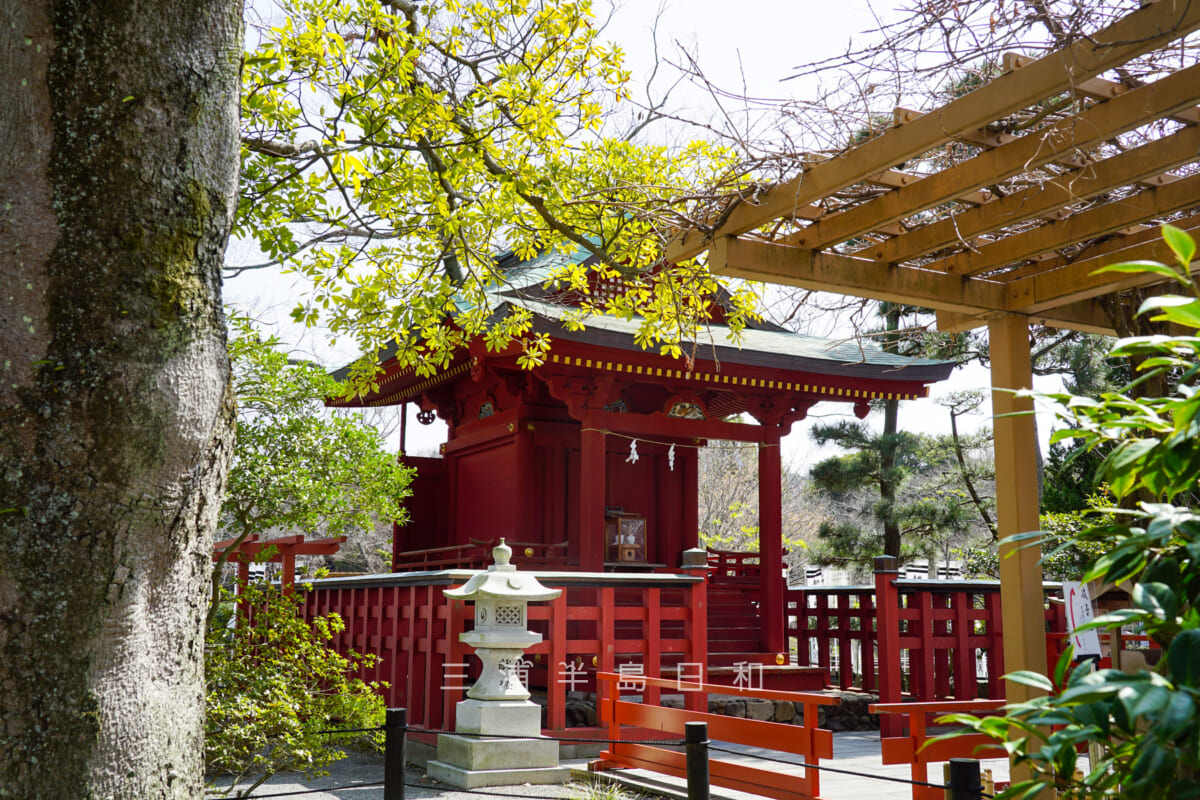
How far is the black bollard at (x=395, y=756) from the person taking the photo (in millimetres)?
4156

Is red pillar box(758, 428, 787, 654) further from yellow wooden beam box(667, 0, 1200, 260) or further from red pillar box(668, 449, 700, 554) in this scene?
yellow wooden beam box(667, 0, 1200, 260)

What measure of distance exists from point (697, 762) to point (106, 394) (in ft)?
8.66

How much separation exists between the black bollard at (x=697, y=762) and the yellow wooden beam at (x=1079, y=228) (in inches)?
95.4

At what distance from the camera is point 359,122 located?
5.20 m

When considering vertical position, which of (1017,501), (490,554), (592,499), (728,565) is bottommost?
(728,565)

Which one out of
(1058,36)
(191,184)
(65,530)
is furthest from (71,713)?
(1058,36)

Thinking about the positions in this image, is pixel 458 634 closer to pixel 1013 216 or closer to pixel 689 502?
pixel 1013 216

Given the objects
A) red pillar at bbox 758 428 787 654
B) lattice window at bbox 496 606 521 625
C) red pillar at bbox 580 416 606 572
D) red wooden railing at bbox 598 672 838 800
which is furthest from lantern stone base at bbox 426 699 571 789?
red pillar at bbox 758 428 787 654

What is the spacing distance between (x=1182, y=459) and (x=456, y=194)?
212 inches

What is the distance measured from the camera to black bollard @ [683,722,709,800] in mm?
3881

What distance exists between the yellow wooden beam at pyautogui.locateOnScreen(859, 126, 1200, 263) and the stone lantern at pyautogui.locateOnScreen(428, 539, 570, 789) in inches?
Result: 138

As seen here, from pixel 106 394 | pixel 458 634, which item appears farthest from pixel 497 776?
pixel 106 394

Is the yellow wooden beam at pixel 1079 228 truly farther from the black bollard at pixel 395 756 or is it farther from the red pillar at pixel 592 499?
the red pillar at pixel 592 499

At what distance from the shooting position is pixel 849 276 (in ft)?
15.3
